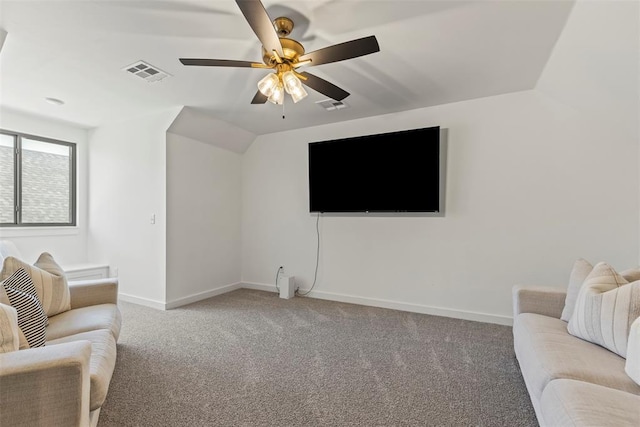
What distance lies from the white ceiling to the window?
68cm

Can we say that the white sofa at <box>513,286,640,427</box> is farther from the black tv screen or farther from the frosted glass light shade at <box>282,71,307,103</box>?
the frosted glass light shade at <box>282,71,307,103</box>

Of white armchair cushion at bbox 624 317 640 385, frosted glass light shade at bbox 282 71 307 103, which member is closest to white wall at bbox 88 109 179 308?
frosted glass light shade at bbox 282 71 307 103

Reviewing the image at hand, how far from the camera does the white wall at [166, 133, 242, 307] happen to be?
12.5ft

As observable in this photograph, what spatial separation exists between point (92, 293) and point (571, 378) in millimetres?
3215

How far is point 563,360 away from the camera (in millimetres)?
1473

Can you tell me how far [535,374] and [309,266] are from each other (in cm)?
307

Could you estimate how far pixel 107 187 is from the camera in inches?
170

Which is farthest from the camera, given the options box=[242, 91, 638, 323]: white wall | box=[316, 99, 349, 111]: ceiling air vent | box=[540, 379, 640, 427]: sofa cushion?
box=[316, 99, 349, 111]: ceiling air vent

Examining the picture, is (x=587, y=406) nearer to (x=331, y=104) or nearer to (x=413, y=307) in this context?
(x=413, y=307)

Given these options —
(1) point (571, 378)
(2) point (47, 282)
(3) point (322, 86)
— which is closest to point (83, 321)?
(2) point (47, 282)

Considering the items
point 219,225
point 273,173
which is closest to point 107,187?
point 219,225

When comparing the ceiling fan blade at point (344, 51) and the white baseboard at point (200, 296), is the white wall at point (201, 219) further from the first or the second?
the ceiling fan blade at point (344, 51)

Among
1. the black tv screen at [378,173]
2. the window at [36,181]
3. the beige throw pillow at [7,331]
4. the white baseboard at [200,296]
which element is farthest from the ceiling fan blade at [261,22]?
the window at [36,181]

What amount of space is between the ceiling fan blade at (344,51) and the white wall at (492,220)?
2.04 m
